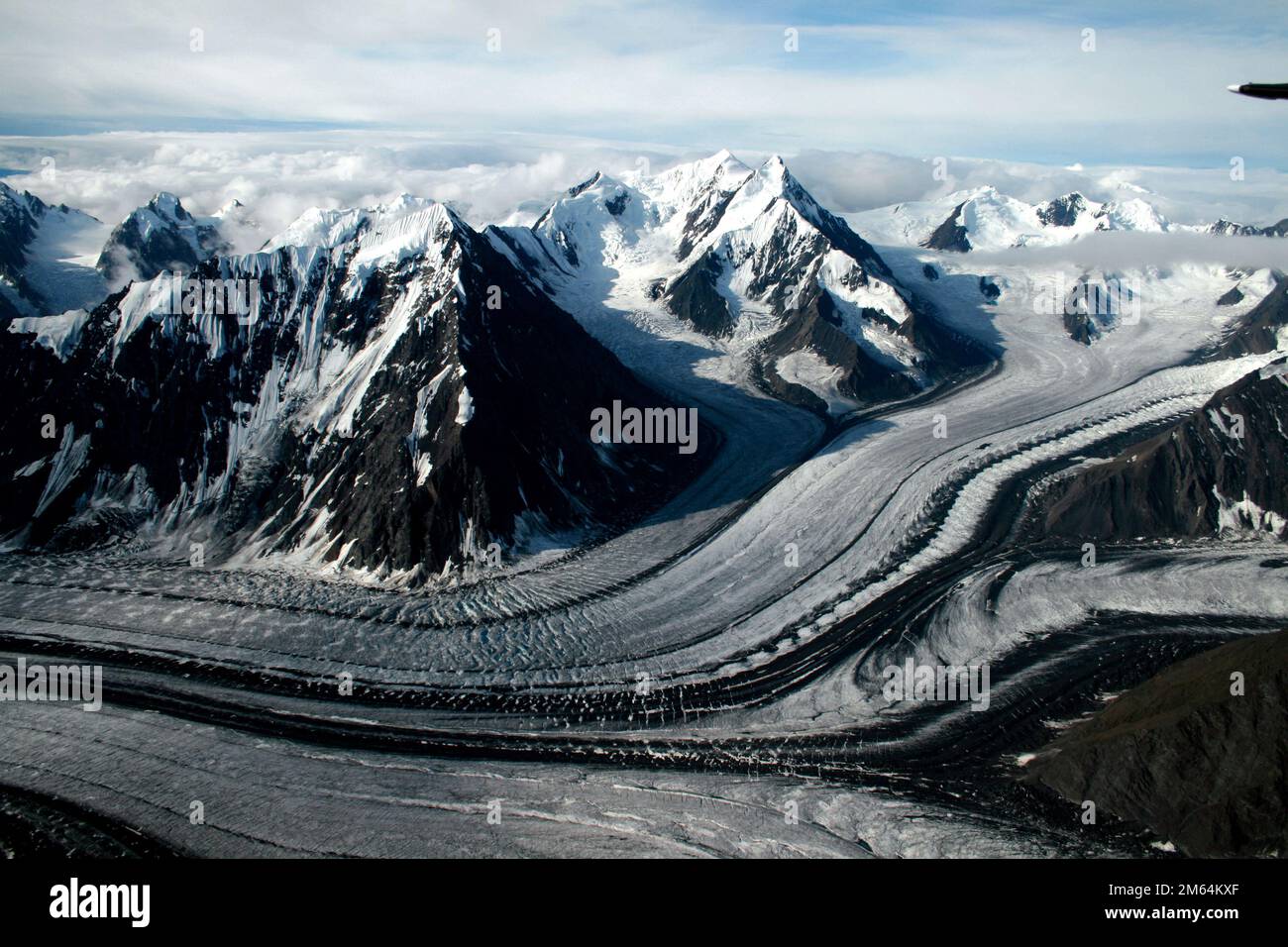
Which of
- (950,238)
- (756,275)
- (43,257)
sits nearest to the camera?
(756,275)

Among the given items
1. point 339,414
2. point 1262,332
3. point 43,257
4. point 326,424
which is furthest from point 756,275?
point 43,257

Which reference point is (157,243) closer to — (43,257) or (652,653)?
(43,257)

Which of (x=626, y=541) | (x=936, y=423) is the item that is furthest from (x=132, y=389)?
(x=936, y=423)

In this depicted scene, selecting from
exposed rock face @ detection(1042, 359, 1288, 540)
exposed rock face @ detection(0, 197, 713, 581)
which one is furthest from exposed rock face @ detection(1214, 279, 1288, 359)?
exposed rock face @ detection(0, 197, 713, 581)

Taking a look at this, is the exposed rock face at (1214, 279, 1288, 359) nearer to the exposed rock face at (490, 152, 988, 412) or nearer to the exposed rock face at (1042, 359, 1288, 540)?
the exposed rock face at (490, 152, 988, 412)

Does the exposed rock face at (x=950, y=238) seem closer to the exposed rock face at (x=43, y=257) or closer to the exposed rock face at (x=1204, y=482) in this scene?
the exposed rock face at (x=1204, y=482)

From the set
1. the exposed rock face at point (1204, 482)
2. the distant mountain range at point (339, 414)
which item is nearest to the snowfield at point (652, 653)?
the distant mountain range at point (339, 414)

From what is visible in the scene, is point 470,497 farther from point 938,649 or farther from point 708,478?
point 938,649
